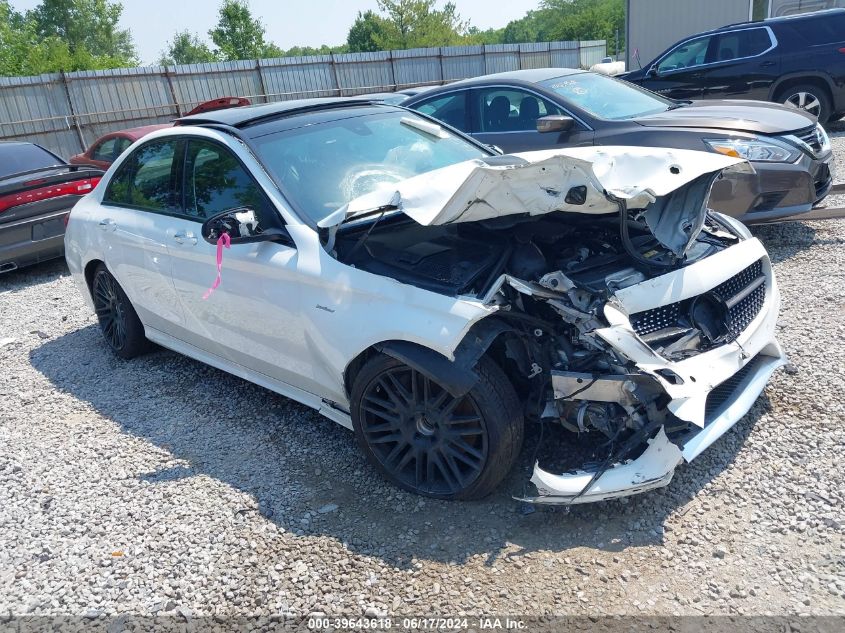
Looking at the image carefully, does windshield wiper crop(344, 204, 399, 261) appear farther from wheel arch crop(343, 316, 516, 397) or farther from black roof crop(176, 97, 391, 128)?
black roof crop(176, 97, 391, 128)

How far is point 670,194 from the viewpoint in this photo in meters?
3.40

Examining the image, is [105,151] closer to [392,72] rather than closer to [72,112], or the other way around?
[72,112]

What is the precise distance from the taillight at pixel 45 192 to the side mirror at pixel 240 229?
209 inches

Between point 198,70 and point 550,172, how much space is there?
66.7ft

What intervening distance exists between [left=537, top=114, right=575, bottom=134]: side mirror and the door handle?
338cm

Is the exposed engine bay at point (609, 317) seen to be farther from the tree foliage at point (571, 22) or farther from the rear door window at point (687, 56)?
the tree foliage at point (571, 22)

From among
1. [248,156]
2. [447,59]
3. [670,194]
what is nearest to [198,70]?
[447,59]

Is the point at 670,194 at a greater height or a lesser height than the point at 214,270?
greater

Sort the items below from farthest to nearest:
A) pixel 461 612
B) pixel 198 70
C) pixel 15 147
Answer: pixel 198 70
pixel 15 147
pixel 461 612

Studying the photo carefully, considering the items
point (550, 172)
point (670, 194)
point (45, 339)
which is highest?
point (550, 172)

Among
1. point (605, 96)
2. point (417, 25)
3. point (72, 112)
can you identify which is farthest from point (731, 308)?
point (417, 25)

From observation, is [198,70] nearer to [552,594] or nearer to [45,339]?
[45,339]

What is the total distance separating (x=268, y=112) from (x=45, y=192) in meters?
5.08

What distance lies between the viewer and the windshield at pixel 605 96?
6.48m
